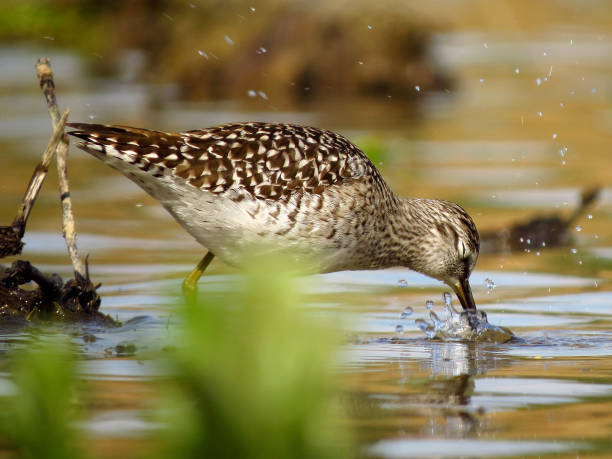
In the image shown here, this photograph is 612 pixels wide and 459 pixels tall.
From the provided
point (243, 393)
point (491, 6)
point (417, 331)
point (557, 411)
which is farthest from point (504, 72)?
point (243, 393)

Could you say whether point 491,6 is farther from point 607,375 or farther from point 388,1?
point 607,375

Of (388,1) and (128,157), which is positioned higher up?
(388,1)

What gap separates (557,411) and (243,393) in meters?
3.44

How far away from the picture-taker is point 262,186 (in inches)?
289

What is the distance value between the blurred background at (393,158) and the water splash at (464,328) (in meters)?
0.12

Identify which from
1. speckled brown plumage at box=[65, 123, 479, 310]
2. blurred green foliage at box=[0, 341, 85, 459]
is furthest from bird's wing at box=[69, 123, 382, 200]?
blurred green foliage at box=[0, 341, 85, 459]

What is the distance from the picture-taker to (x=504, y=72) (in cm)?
2562

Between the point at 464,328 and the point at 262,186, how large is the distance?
1.54m

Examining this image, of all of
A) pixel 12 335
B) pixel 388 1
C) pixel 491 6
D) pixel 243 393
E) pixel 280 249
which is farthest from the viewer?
pixel 491 6

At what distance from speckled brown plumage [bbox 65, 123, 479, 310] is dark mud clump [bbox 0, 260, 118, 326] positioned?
767mm

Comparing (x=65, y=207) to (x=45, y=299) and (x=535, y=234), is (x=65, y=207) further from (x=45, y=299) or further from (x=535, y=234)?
(x=535, y=234)

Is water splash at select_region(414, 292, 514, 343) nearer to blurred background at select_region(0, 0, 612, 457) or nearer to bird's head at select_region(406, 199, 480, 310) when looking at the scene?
blurred background at select_region(0, 0, 612, 457)

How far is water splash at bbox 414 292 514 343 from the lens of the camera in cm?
730

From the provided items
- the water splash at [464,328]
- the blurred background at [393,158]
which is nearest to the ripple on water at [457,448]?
the blurred background at [393,158]
